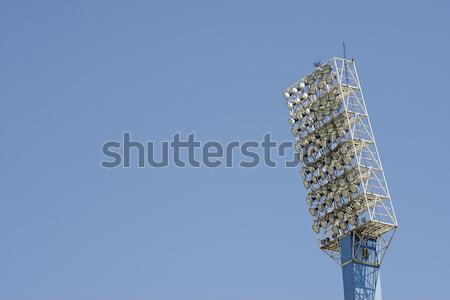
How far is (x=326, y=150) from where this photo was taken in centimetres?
12850

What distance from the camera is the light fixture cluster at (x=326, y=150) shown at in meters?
125

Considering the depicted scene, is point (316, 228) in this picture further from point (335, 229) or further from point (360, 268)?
point (360, 268)

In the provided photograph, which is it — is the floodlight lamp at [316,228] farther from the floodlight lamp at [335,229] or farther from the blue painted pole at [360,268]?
the blue painted pole at [360,268]

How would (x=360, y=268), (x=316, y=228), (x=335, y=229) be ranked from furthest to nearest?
(x=316, y=228) < (x=335, y=229) < (x=360, y=268)

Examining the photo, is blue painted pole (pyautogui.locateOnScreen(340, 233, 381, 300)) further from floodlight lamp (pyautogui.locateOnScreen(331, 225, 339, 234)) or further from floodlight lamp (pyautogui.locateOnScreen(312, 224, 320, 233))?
floodlight lamp (pyautogui.locateOnScreen(312, 224, 320, 233))

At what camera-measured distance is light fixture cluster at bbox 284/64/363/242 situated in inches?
4916

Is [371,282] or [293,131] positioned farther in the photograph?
[293,131]

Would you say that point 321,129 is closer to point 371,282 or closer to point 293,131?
point 293,131

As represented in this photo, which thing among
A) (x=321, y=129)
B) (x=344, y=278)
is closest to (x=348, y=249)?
(x=344, y=278)

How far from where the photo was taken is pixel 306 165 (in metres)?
131

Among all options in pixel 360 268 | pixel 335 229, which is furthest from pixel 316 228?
pixel 360 268

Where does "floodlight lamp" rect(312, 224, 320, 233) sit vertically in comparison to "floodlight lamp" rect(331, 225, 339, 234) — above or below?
above

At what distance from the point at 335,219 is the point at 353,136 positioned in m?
7.03

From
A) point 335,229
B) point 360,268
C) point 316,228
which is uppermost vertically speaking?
point 316,228
